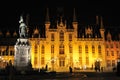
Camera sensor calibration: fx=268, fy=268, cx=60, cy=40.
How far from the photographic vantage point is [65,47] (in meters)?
77.3

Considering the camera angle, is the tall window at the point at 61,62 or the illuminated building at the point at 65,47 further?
the illuminated building at the point at 65,47

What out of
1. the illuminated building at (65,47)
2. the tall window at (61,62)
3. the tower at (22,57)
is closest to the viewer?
the tower at (22,57)

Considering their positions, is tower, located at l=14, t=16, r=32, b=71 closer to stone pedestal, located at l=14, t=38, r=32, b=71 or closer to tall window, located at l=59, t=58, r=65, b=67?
stone pedestal, located at l=14, t=38, r=32, b=71

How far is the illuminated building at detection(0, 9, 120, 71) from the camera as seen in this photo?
76250mm

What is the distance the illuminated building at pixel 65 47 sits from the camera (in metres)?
76.2

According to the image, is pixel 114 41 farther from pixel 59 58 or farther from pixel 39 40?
pixel 39 40

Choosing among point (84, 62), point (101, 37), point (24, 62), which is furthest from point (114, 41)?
point (24, 62)

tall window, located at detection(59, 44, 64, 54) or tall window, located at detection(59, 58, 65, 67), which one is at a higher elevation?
tall window, located at detection(59, 44, 64, 54)

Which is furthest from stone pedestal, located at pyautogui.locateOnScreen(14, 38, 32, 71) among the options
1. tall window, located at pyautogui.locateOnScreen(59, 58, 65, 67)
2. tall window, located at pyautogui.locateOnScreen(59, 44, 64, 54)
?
tall window, located at pyautogui.locateOnScreen(59, 44, 64, 54)

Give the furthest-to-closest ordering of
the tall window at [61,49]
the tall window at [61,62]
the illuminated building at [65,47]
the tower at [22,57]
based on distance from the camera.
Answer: the tall window at [61,49]
the illuminated building at [65,47]
the tall window at [61,62]
the tower at [22,57]

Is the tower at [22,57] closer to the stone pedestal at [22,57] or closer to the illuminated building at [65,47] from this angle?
the stone pedestal at [22,57]

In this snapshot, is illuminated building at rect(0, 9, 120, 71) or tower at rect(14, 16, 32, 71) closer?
tower at rect(14, 16, 32, 71)

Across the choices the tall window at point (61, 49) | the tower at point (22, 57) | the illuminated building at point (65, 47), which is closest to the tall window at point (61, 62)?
the illuminated building at point (65, 47)

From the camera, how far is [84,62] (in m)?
76.9
